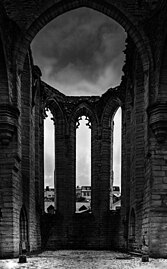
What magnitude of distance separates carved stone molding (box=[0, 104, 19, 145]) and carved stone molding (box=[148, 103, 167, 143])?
12.5 feet

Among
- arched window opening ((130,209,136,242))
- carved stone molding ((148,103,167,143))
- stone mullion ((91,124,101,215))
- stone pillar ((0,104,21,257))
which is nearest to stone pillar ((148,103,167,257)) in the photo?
carved stone molding ((148,103,167,143))

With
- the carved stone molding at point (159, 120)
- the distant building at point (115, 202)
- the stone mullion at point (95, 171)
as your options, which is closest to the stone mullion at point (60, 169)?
the stone mullion at point (95, 171)

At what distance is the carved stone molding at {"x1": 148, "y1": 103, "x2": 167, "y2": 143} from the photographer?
12175mm

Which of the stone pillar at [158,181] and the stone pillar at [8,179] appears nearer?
the stone pillar at [158,181]

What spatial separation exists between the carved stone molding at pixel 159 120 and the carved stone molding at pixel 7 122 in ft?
12.5

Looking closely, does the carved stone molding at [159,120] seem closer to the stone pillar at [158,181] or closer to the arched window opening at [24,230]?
the stone pillar at [158,181]

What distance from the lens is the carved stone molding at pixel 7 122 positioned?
12.6 m

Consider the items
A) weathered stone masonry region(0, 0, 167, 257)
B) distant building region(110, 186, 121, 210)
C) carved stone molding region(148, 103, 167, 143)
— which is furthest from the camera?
distant building region(110, 186, 121, 210)

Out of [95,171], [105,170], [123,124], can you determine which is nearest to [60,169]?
[95,171]

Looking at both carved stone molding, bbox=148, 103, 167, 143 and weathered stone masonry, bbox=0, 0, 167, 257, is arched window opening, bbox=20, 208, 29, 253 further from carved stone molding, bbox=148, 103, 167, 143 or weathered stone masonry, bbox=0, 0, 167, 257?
carved stone molding, bbox=148, 103, 167, 143

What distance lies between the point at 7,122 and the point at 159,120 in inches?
162

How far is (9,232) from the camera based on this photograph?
41.2 ft

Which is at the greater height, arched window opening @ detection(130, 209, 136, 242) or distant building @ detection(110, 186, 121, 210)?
distant building @ detection(110, 186, 121, 210)

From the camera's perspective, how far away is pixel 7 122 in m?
12.6
